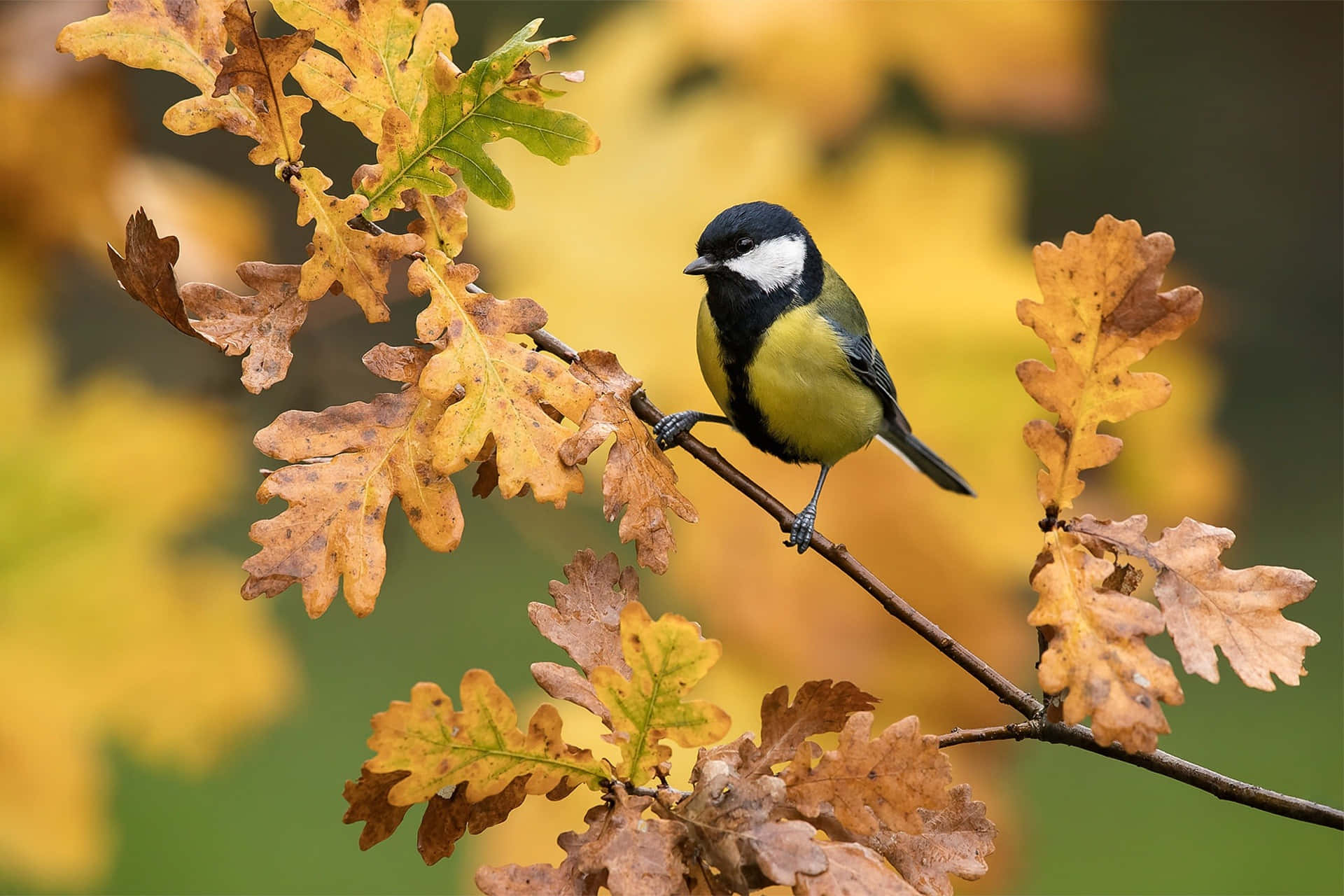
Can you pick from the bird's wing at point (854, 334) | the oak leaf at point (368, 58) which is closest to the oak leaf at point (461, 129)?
the oak leaf at point (368, 58)

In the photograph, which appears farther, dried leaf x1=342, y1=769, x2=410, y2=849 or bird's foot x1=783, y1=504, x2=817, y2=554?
bird's foot x1=783, y1=504, x2=817, y2=554

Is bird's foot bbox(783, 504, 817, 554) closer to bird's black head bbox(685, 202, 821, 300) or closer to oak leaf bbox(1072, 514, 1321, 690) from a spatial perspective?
bird's black head bbox(685, 202, 821, 300)

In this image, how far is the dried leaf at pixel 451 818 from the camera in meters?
0.84

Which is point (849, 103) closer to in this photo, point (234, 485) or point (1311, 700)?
point (234, 485)

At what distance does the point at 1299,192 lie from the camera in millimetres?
4957

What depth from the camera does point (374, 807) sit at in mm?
830

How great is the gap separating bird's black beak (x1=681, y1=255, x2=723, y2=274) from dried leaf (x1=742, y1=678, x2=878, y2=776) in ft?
3.71

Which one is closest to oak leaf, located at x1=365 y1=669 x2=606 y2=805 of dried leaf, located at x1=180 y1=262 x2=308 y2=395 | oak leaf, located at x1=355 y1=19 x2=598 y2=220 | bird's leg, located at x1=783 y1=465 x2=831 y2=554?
dried leaf, located at x1=180 y1=262 x2=308 y2=395

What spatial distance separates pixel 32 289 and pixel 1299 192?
4.98 metres

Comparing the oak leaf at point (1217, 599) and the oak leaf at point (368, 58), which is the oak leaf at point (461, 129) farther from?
the oak leaf at point (1217, 599)

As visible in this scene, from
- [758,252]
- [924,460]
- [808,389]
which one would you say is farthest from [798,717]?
[924,460]

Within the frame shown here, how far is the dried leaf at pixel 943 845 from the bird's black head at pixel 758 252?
3.81 ft

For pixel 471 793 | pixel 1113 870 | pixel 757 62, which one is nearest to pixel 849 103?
pixel 757 62

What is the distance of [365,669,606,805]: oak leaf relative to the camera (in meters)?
0.75
